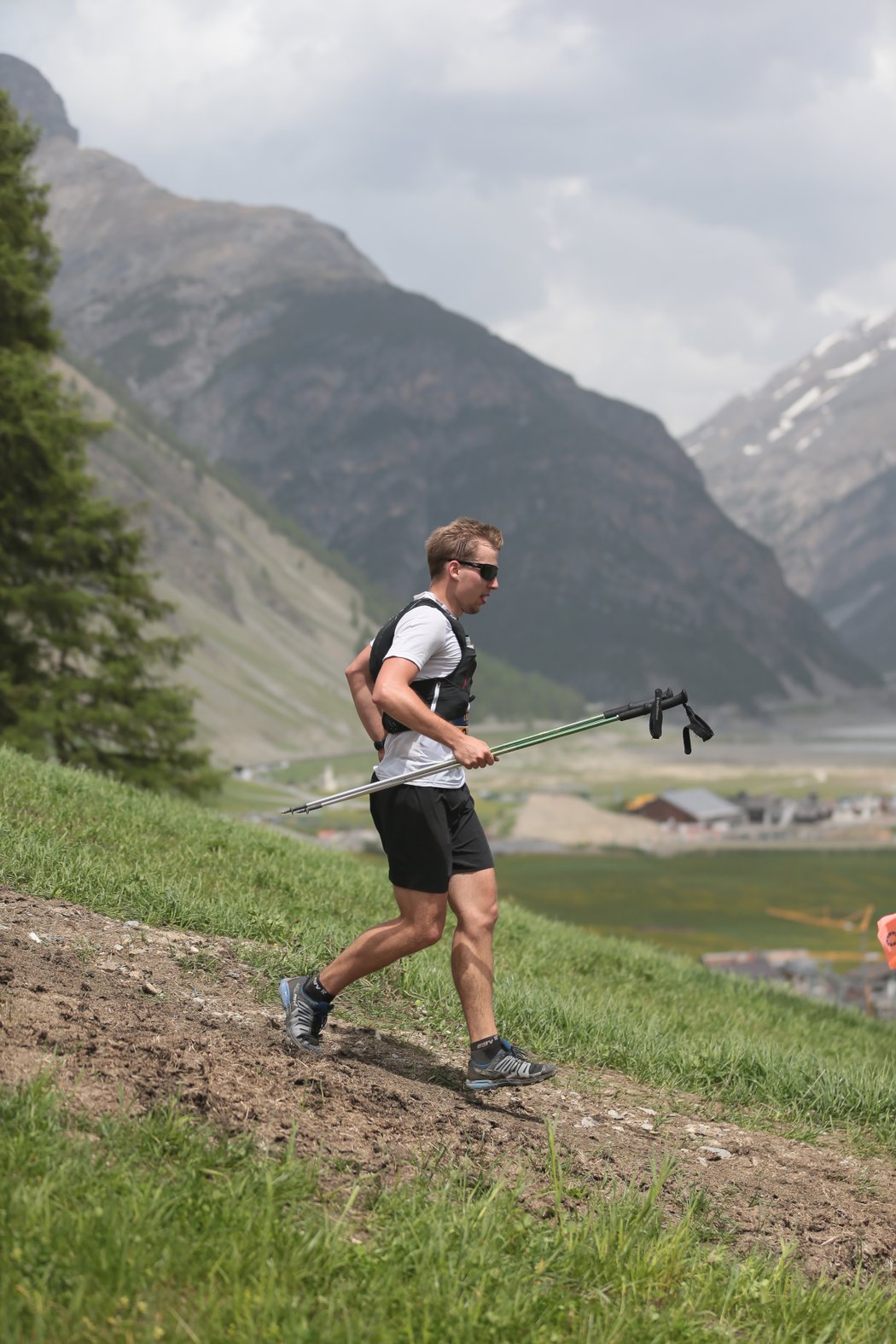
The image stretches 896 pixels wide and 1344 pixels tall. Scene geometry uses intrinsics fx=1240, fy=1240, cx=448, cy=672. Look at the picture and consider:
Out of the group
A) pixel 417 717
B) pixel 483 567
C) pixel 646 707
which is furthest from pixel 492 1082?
pixel 483 567

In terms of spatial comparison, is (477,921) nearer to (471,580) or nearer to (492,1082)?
(492,1082)

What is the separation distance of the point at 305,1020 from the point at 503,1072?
0.99m

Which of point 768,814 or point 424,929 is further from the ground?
point 768,814

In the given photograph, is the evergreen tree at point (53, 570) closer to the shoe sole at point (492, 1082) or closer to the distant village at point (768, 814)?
the shoe sole at point (492, 1082)

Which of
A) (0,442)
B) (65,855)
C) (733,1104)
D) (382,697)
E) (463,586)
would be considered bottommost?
(733,1104)

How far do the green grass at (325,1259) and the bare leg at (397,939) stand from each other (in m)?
1.40

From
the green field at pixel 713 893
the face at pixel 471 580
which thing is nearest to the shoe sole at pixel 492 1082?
the face at pixel 471 580

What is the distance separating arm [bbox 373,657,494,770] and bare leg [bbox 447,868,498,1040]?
74 centimetres

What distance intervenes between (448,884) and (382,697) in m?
1.03

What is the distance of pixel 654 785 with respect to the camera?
16175cm

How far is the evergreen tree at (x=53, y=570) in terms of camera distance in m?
22.5

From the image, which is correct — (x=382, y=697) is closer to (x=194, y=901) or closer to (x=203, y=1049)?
(x=203, y=1049)

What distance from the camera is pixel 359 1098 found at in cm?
525

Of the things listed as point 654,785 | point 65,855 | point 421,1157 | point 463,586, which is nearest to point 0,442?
point 65,855
